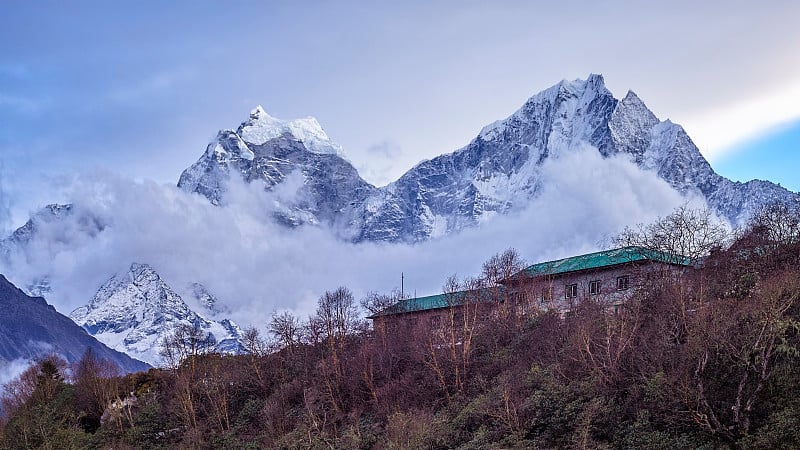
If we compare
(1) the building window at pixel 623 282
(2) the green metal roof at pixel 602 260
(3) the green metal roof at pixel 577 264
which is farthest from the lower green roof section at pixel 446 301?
(1) the building window at pixel 623 282

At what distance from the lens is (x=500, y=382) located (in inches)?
1922

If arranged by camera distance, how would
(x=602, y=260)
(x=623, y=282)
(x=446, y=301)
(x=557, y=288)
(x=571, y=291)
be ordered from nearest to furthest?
(x=623, y=282) → (x=602, y=260) → (x=571, y=291) → (x=557, y=288) → (x=446, y=301)

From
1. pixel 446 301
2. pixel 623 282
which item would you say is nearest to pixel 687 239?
pixel 623 282

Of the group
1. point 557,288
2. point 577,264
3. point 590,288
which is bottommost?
point 590,288

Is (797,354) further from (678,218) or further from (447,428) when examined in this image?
(678,218)

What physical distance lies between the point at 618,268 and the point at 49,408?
5509cm

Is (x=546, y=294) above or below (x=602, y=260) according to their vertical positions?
below

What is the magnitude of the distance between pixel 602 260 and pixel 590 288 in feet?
10.5

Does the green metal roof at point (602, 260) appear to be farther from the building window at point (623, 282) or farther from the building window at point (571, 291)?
the building window at point (571, 291)

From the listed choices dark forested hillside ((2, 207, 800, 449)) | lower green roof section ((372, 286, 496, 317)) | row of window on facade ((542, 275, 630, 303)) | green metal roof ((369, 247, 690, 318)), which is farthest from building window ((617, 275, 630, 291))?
dark forested hillside ((2, 207, 800, 449))

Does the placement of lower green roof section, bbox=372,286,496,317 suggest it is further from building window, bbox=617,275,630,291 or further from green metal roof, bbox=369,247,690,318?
building window, bbox=617,275,630,291

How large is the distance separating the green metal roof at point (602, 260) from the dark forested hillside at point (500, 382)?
22.3 ft

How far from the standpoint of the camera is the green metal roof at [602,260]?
2338 inches

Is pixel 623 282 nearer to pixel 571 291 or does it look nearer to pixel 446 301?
pixel 571 291
